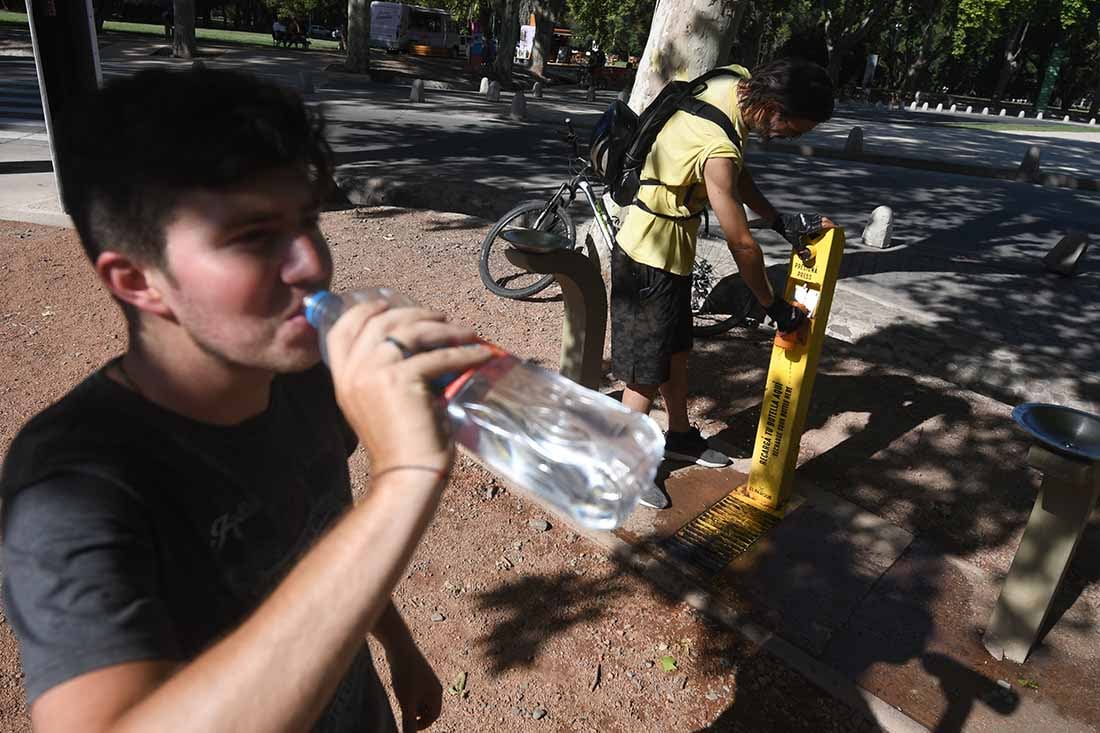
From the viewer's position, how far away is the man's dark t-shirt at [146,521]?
2.85 ft

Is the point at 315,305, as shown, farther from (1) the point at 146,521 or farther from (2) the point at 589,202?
(2) the point at 589,202

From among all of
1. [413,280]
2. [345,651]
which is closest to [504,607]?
[345,651]

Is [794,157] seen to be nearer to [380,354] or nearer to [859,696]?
[859,696]

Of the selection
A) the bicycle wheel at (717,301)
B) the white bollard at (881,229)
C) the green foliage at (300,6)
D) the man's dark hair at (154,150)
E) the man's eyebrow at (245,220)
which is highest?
the green foliage at (300,6)

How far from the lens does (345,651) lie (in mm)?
881

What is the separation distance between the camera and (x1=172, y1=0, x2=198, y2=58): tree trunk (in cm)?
2350

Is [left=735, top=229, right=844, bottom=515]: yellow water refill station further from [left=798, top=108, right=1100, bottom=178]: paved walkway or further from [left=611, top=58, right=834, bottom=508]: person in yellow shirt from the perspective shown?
[left=798, top=108, right=1100, bottom=178]: paved walkway

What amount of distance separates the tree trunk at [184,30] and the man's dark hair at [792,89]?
82.4ft

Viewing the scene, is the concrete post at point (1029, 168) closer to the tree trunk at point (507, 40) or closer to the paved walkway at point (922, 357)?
the paved walkway at point (922, 357)

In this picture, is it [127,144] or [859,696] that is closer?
[127,144]

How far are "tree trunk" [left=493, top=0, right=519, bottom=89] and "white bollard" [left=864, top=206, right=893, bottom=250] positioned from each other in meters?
20.6

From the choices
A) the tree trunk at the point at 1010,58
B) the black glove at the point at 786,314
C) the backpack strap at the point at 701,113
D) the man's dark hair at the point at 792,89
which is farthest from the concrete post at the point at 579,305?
the tree trunk at the point at 1010,58

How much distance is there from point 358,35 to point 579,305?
23.8 meters

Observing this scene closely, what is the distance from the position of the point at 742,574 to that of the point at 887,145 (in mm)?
19012
